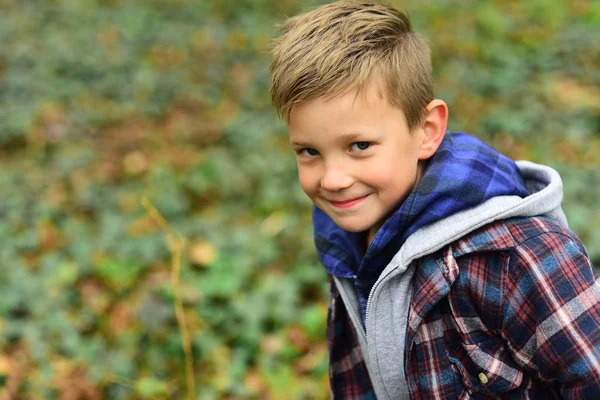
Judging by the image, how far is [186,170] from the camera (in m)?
4.26

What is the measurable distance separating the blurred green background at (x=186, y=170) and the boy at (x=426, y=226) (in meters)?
1.45

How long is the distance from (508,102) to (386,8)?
12.0 ft

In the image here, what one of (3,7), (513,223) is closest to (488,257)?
(513,223)

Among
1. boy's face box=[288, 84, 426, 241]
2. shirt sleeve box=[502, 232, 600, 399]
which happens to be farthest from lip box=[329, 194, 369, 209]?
shirt sleeve box=[502, 232, 600, 399]

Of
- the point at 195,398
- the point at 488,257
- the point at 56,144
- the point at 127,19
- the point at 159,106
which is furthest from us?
→ the point at 127,19

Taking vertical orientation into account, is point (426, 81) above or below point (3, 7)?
above

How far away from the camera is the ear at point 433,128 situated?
1.56 metres

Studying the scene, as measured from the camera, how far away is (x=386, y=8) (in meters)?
1.60

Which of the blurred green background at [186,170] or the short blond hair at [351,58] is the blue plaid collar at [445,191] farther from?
the blurred green background at [186,170]

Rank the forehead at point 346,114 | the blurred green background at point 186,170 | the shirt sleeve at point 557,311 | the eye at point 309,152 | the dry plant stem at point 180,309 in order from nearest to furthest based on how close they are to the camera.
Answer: the shirt sleeve at point 557,311 → the forehead at point 346,114 → the eye at point 309,152 → the dry plant stem at point 180,309 → the blurred green background at point 186,170

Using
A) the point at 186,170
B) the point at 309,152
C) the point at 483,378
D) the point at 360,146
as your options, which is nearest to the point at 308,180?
the point at 309,152

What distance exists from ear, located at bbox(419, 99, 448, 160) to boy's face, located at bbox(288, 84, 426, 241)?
0.02 metres

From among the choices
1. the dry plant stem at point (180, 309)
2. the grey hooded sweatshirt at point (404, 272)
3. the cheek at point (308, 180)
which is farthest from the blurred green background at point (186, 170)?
the cheek at point (308, 180)

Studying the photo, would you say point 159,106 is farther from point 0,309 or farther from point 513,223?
point 513,223
